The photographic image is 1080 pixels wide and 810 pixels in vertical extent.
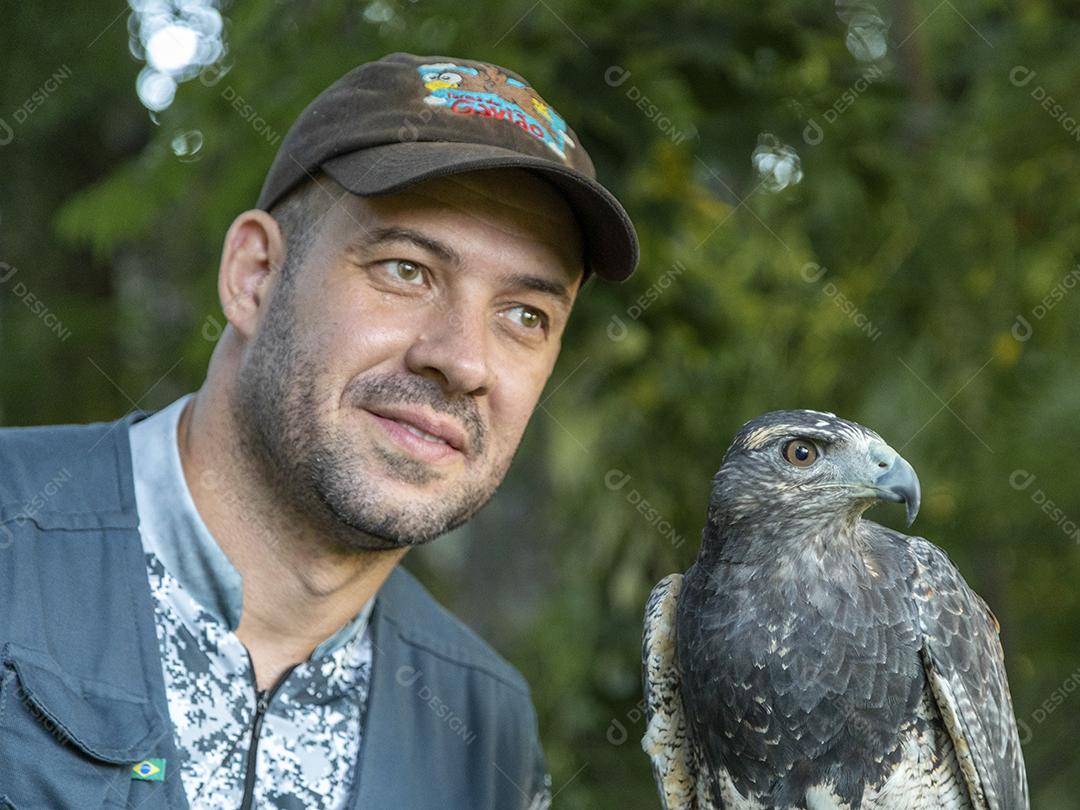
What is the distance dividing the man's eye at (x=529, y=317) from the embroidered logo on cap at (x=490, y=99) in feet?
1.32

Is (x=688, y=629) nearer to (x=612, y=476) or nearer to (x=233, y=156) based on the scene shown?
(x=612, y=476)

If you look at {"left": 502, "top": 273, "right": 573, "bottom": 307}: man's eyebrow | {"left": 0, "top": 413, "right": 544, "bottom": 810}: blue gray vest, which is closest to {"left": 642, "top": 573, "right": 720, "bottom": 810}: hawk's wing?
{"left": 0, "top": 413, "right": 544, "bottom": 810}: blue gray vest

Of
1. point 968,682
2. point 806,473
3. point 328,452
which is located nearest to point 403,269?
point 328,452

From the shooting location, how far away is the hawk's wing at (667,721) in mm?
2887

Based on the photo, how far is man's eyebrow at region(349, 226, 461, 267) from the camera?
288 cm

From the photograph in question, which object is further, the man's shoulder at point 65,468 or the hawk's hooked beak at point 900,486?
the man's shoulder at point 65,468

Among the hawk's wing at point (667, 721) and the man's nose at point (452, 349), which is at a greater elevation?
the man's nose at point (452, 349)

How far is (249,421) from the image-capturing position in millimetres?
3006

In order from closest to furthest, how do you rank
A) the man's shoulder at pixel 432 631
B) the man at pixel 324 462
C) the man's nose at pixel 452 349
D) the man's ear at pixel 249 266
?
the man at pixel 324 462 → the man's nose at pixel 452 349 → the man's ear at pixel 249 266 → the man's shoulder at pixel 432 631

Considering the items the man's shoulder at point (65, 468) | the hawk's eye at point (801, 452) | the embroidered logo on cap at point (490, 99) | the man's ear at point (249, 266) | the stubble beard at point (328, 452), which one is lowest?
the man's shoulder at point (65, 468)

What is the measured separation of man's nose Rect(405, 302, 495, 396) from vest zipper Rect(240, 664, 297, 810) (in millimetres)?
851

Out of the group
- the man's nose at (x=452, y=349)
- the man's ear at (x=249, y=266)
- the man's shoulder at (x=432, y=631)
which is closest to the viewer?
the man's nose at (x=452, y=349)

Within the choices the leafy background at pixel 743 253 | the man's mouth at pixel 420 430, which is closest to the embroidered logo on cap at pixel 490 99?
the leafy background at pixel 743 253

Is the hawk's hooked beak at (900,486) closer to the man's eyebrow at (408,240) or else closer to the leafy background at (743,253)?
the man's eyebrow at (408,240)
